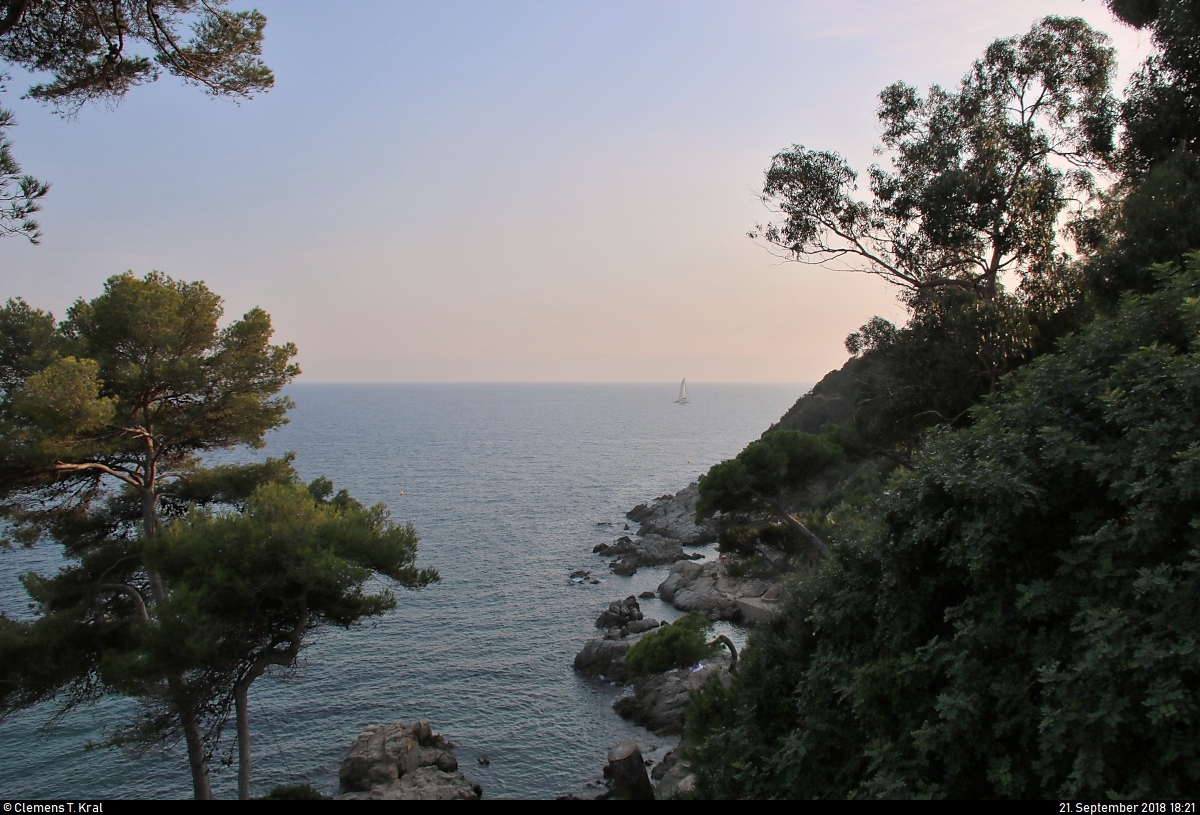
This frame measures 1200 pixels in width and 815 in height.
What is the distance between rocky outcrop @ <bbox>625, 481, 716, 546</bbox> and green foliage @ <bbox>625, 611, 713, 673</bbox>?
929 inches

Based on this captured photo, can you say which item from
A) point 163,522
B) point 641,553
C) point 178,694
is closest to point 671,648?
point 178,694

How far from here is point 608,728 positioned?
2664cm

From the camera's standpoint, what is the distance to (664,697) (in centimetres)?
2716

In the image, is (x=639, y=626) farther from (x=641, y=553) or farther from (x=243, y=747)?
(x=243, y=747)

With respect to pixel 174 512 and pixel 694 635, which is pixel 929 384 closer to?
pixel 694 635

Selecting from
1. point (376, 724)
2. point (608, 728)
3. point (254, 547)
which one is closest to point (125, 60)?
point (254, 547)

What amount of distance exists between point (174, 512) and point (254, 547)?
5.26 meters

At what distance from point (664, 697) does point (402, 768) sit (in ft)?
33.8

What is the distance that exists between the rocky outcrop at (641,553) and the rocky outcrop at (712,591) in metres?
4.03

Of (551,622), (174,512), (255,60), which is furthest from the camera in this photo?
(551,622)

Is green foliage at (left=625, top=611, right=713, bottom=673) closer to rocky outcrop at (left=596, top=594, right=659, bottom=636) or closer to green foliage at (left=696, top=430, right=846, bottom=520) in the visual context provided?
green foliage at (left=696, top=430, right=846, bottom=520)

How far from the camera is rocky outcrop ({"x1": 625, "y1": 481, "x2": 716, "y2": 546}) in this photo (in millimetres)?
55750

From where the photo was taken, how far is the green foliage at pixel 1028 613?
5.96 meters

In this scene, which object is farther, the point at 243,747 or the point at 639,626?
the point at 639,626
